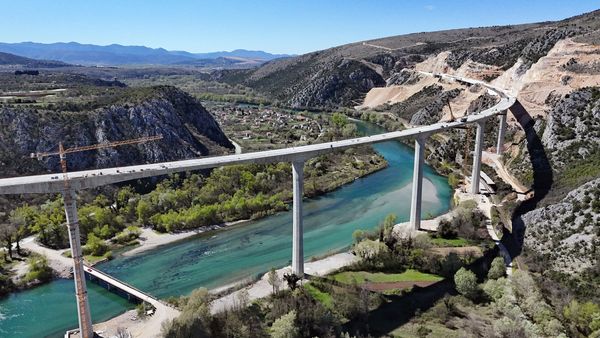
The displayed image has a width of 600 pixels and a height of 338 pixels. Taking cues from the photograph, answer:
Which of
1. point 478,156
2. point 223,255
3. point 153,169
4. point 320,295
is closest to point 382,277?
point 320,295

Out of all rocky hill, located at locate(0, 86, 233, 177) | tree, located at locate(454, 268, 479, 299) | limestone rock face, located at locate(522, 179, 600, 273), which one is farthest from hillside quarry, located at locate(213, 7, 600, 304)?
rocky hill, located at locate(0, 86, 233, 177)

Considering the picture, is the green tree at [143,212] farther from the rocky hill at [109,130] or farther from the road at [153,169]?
the road at [153,169]

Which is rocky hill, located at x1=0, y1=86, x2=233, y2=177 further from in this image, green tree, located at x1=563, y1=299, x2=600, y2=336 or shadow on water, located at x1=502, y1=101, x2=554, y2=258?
green tree, located at x1=563, y1=299, x2=600, y2=336

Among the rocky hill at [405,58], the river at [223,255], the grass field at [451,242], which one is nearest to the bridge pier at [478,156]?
Result: the river at [223,255]

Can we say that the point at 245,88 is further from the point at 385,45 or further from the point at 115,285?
the point at 115,285

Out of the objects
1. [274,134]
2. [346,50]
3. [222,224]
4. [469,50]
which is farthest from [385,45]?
[222,224]

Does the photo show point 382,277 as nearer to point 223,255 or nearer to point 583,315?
point 583,315
